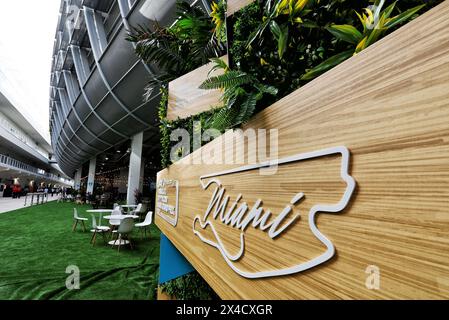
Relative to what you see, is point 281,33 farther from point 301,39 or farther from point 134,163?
point 134,163

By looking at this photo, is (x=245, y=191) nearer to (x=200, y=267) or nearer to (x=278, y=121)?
(x=278, y=121)

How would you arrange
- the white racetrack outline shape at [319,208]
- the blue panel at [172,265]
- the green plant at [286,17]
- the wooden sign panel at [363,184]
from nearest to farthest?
the wooden sign panel at [363,184] → the white racetrack outline shape at [319,208] → the green plant at [286,17] → the blue panel at [172,265]

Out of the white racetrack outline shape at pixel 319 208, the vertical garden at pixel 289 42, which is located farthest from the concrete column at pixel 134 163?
the white racetrack outline shape at pixel 319 208

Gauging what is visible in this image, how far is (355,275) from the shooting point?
585 millimetres

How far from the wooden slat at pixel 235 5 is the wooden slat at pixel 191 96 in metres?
0.48

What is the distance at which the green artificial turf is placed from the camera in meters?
3.78

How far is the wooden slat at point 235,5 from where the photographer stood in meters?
1.45

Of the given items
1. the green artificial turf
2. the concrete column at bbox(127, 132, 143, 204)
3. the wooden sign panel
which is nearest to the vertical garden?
the wooden sign panel

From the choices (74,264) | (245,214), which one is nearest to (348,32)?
(245,214)

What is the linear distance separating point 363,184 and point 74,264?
6.08 m

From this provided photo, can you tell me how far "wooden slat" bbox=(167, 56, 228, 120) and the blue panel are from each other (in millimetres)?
1648

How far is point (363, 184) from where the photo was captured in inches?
23.0

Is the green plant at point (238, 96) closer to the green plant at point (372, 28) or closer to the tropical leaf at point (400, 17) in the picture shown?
the green plant at point (372, 28)

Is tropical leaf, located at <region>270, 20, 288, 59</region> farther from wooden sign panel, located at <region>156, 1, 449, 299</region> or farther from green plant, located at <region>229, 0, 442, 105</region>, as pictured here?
wooden sign panel, located at <region>156, 1, 449, 299</region>
